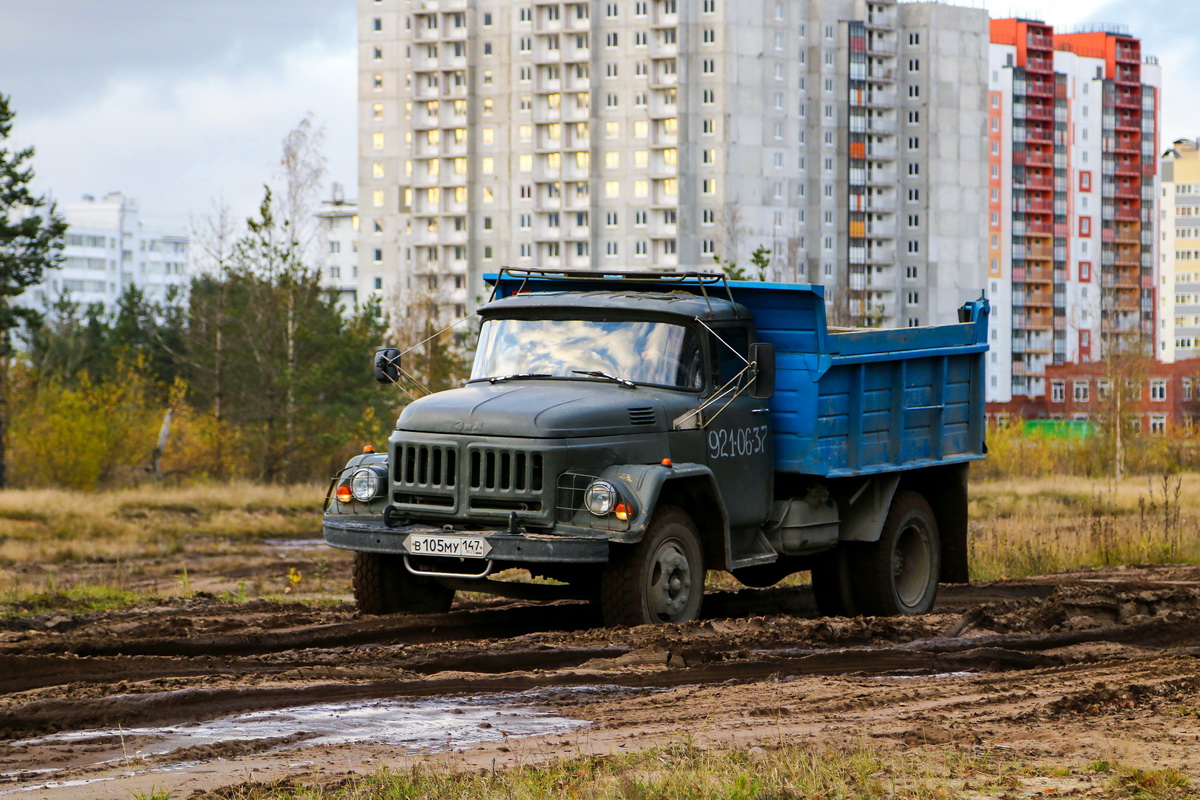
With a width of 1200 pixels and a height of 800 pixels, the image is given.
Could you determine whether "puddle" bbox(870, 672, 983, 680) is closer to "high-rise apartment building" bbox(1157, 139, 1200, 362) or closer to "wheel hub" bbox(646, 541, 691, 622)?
"wheel hub" bbox(646, 541, 691, 622)

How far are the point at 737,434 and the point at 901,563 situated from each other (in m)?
2.87

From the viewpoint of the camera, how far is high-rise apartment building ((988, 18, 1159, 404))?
134 metres

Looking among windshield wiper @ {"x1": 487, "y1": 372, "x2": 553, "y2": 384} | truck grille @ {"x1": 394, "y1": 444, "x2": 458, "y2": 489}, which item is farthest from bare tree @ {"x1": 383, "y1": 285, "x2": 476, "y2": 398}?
truck grille @ {"x1": 394, "y1": 444, "x2": 458, "y2": 489}

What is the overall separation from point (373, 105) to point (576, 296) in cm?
11921

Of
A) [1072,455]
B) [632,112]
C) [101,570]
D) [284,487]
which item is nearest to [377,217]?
[632,112]

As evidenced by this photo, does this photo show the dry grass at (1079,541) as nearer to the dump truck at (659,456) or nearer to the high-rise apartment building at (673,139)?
the dump truck at (659,456)

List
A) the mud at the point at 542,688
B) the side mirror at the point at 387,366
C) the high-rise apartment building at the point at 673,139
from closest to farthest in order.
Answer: the mud at the point at 542,688 < the side mirror at the point at 387,366 < the high-rise apartment building at the point at 673,139

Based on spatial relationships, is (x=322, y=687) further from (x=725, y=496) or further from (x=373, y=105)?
(x=373, y=105)

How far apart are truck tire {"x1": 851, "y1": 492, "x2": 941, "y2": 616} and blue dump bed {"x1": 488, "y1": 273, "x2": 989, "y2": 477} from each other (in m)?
0.51

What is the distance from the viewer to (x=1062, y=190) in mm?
138125

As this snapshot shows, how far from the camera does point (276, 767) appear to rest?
22.7ft

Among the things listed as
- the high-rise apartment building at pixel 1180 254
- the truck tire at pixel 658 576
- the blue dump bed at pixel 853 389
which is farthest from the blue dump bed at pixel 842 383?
the high-rise apartment building at pixel 1180 254

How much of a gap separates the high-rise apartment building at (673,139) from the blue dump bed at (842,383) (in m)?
→ 97.0

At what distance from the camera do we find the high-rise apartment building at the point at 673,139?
11375cm
